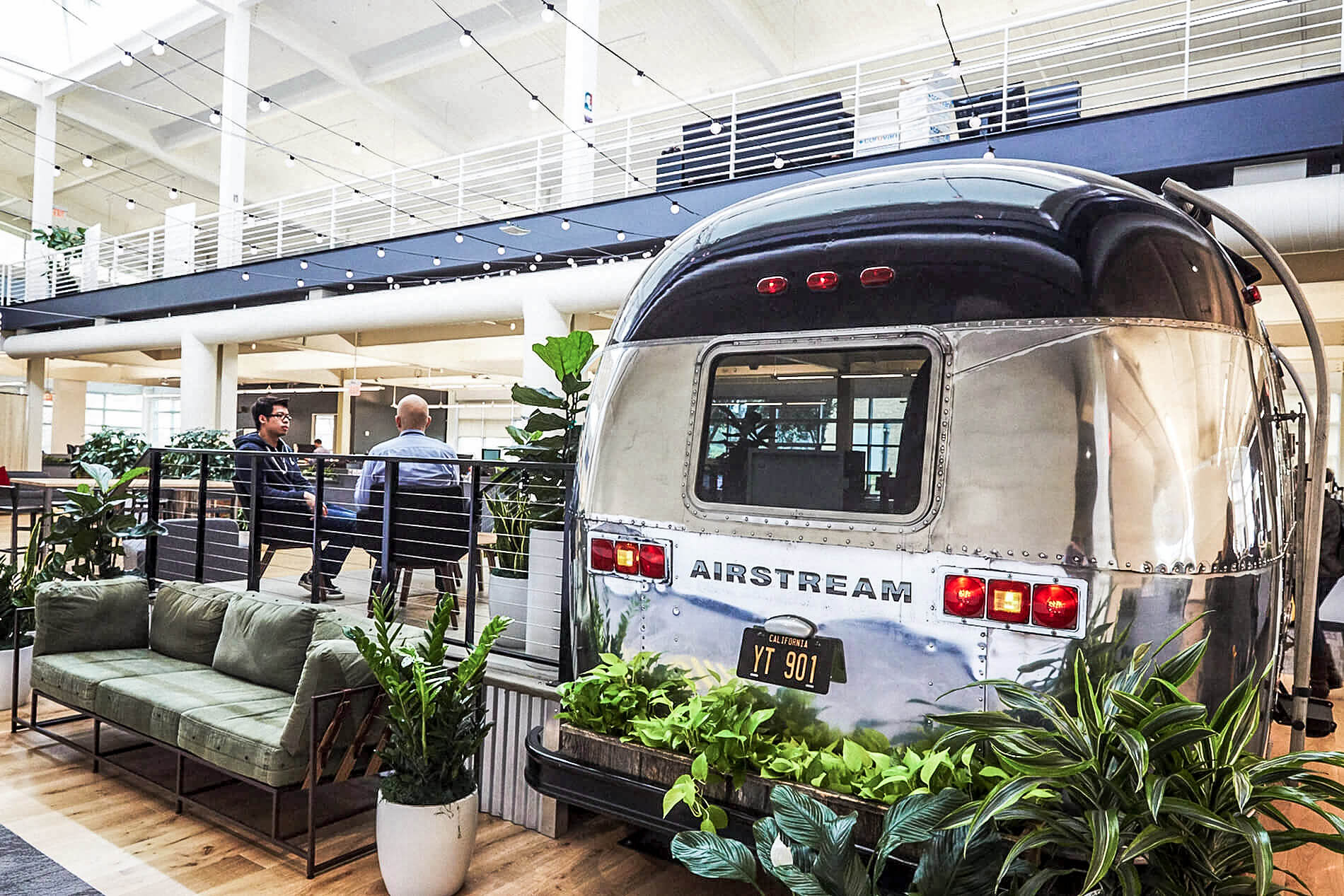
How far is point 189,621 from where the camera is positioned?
4531 mm

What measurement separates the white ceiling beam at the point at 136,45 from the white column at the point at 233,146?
1.38 feet

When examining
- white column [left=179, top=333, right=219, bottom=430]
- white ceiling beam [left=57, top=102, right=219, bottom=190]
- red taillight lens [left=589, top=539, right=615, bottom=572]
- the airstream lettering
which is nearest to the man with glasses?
red taillight lens [left=589, top=539, right=615, bottom=572]

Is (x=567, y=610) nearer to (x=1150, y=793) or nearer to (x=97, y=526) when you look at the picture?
(x=1150, y=793)

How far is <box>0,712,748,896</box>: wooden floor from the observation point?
121 inches

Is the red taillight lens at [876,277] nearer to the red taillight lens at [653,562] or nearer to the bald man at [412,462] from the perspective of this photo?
the red taillight lens at [653,562]

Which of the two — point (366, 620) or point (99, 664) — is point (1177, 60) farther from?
point (99, 664)

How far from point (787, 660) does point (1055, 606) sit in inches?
27.8

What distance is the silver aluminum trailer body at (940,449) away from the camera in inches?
84.0

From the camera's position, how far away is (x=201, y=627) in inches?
177

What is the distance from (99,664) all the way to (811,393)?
3.75 m

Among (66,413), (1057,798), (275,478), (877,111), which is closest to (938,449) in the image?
(1057,798)

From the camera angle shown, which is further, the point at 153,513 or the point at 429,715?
the point at 153,513

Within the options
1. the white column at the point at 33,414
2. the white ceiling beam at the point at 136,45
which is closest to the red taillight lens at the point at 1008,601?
the white ceiling beam at the point at 136,45

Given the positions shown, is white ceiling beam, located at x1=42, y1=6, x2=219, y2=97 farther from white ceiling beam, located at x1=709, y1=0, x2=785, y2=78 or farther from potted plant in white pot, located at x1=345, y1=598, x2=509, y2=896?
potted plant in white pot, located at x1=345, y1=598, x2=509, y2=896
